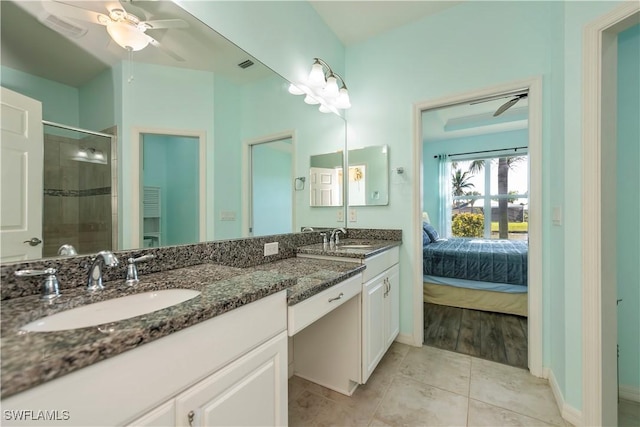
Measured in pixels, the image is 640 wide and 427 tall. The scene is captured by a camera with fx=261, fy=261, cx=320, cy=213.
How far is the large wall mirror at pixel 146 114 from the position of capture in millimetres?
836

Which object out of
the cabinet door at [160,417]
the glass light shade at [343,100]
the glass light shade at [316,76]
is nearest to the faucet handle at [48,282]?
the cabinet door at [160,417]

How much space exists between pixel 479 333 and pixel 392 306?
1.01 meters

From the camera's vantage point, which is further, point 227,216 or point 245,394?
point 227,216

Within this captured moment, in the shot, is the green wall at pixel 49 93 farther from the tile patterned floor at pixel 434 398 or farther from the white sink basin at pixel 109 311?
the tile patterned floor at pixel 434 398

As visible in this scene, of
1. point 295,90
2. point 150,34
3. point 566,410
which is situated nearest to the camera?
point 150,34

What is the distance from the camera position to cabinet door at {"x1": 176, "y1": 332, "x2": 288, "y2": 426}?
0.68 meters

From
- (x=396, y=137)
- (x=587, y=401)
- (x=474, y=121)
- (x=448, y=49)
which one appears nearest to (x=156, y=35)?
(x=396, y=137)

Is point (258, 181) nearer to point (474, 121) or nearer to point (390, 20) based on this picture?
point (390, 20)

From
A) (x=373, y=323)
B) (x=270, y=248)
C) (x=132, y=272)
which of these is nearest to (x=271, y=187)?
(x=270, y=248)

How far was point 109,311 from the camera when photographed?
2.50 ft

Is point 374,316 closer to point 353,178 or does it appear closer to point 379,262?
point 379,262

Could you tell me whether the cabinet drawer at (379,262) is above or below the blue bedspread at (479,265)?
above

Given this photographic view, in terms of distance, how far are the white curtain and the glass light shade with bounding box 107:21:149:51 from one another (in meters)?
5.39

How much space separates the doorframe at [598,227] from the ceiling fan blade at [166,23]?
6.41 feet
